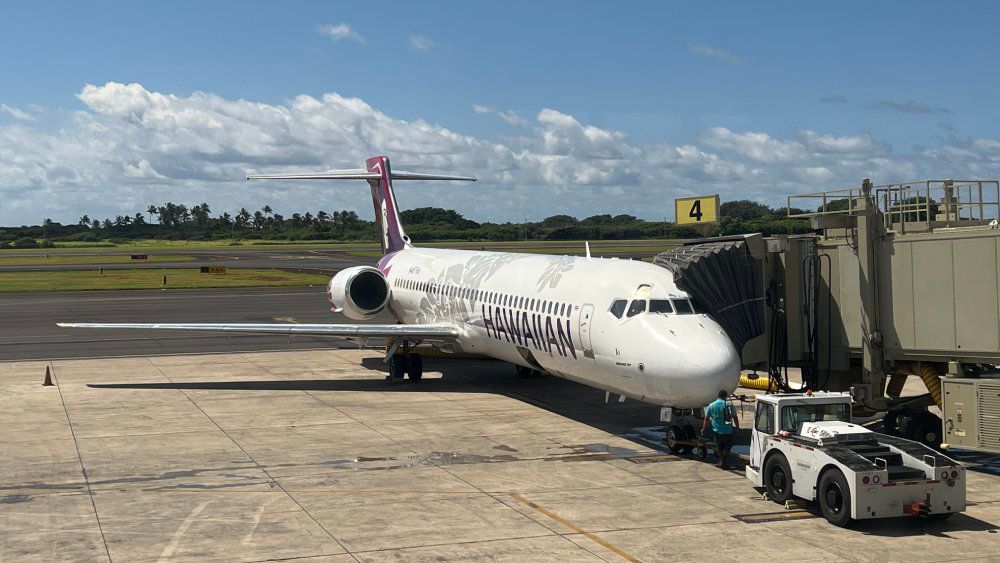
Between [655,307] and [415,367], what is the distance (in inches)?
454

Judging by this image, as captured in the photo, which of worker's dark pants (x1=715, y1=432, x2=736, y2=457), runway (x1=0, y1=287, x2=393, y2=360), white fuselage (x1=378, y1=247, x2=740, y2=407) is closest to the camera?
worker's dark pants (x1=715, y1=432, x2=736, y2=457)

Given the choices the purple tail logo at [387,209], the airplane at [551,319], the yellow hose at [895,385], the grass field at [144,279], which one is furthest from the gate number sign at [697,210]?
the grass field at [144,279]

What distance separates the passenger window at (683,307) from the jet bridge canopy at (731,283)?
0.22 meters

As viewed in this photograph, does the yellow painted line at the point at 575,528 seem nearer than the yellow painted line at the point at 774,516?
Yes

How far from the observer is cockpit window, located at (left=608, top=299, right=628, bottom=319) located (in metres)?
19.8

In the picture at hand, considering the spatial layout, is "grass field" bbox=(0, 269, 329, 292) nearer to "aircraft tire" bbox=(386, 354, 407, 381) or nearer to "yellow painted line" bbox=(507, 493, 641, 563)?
"aircraft tire" bbox=(386, 354, 407, 381)

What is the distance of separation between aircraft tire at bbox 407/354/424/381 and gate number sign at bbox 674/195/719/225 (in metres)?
8.26

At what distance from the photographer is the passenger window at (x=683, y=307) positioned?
19016mm

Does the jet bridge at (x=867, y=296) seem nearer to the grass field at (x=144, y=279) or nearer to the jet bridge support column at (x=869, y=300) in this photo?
the jet bridge support column at (x=869, y=300)

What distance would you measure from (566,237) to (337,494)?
459 ft

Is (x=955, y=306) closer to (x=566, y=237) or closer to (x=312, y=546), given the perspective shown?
(x=312, y=546)

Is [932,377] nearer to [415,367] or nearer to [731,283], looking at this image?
[731,283]

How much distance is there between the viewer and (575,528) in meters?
14.2

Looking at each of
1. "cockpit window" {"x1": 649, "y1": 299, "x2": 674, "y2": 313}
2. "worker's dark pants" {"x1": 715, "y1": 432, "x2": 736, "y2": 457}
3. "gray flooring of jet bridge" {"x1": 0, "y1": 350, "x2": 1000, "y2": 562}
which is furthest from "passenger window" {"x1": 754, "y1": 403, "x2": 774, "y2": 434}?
"cockpit window" {"x1": 649, "y1": 299, "x2": 674, "y2": 313}
